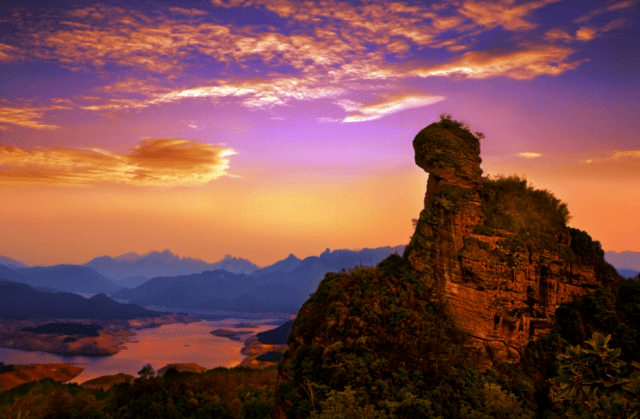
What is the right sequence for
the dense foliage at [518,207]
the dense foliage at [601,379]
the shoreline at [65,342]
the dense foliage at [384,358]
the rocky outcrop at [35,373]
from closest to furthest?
1. the dense foliage at [601,379]
2. the dense foliage at [384,358]
3. the dense foliage at [518,207]
4. the rocky outcrop at [35,373]
5. the shoreline at [65,342]

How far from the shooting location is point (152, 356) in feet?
472

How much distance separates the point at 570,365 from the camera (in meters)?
9.52

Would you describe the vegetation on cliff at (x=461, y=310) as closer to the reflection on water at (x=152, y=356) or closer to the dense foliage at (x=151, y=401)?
the dense foliage at (x=151, y=401)

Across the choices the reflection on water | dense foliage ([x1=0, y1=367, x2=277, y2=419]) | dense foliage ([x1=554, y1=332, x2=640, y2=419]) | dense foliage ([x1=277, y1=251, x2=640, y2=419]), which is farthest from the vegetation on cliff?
the reflection on water

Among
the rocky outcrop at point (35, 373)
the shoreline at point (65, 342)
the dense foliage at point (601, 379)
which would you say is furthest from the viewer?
the shoreline at point (65, 342)

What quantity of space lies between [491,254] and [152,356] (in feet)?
462

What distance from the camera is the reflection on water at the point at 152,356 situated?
127m

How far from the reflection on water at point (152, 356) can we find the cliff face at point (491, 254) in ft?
347

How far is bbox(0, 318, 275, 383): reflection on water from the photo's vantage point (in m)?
127

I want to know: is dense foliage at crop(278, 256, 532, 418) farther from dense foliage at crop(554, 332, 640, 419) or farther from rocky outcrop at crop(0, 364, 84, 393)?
rocky outcrop at crop(0, 364, 84, 393)

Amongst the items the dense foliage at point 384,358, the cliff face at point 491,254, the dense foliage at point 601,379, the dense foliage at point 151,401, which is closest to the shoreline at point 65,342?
the dense foliage at point 151,401

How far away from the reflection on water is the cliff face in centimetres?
10586

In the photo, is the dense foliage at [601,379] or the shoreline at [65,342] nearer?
the dense foliage at [601,379]

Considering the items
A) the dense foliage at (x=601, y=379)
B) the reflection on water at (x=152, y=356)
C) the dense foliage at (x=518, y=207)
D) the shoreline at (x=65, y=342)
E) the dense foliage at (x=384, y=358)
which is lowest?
the reflection on water at (x=152, y=356)
